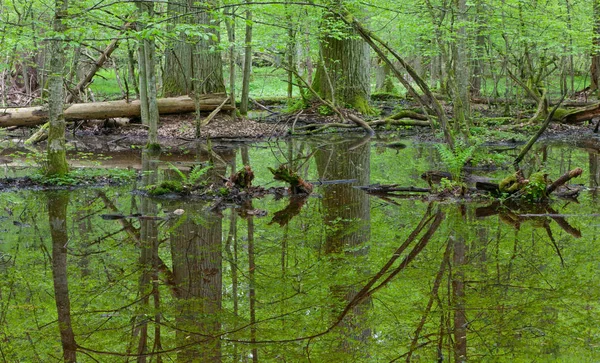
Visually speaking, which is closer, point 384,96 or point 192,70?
point 192,70

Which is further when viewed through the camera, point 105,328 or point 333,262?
point 333,262

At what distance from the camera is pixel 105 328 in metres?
4.04

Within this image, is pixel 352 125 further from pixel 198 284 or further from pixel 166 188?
pixel 198 284

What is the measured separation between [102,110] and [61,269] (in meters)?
12.4

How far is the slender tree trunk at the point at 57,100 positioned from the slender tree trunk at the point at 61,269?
31.7 inches

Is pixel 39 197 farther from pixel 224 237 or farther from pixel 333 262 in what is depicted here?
pixel 333 262

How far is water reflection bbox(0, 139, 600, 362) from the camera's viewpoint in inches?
148

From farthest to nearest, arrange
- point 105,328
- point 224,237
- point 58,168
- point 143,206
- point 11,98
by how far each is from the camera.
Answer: point 11,98, point 58,168, point 143,206, point 224,237, point 105,328

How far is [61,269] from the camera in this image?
17.4 feet

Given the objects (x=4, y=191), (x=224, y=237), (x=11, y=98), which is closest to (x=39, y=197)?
(x=4, y=191)

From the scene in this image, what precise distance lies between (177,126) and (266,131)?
2429 millimetres

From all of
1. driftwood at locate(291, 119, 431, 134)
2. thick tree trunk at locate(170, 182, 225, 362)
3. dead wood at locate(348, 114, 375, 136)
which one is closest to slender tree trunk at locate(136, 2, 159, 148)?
driftwood at locate(291, 119, 431, 134)

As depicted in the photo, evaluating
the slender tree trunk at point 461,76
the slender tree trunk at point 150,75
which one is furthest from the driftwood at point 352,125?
the slender tree trunk at point 150,75

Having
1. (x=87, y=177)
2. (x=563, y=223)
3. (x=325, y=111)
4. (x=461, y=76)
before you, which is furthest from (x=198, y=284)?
(x=325, y=111)
